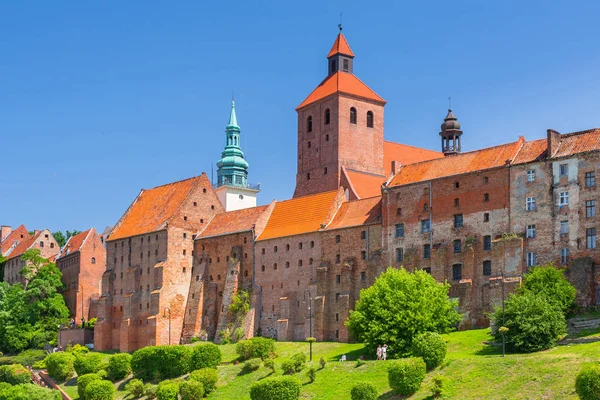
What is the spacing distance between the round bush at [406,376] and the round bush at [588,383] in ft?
38.2

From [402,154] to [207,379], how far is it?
42752 millimetres

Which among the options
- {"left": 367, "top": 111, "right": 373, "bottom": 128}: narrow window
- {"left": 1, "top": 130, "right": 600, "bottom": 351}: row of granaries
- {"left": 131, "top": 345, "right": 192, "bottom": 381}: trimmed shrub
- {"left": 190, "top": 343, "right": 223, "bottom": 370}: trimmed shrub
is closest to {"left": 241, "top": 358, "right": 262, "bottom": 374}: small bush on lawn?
{"left": 190, "top": 343, "right": 223, "bottom": 370}: trimmed shrub

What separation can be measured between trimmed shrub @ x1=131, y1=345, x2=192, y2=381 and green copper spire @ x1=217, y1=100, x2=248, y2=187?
5631cm

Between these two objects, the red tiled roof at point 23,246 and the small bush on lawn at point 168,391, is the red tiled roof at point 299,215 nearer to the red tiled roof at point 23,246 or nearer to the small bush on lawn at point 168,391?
the small bush on lawn at point 168,391

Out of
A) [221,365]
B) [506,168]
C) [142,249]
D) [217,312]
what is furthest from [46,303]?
[506,168]

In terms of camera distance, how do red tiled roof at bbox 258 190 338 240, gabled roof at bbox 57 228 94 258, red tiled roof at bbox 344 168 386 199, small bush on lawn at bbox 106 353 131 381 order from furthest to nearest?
gabled roof at bbox 57 228 94 258 → red tiled roof at bbox 344 168 386 199 → red tiled roof at bbox 258 190 338 240 → small bush on lawn at bbox 106 353 131 381

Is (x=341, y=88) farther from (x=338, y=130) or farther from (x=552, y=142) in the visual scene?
(x=552, y=142)

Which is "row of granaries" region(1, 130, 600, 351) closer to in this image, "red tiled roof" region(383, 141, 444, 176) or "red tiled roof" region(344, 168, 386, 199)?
"red tiled roof" region(344, 168, 386, 199)

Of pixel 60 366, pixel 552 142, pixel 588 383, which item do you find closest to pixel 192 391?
pixel 60 366

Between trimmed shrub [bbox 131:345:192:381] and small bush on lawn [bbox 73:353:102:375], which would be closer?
trimmed shrub [bbox 131:345:192:381]

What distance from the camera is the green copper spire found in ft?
468

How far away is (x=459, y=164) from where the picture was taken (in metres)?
83.2

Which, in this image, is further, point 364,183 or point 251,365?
point 364,183

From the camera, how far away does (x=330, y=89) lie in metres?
108
